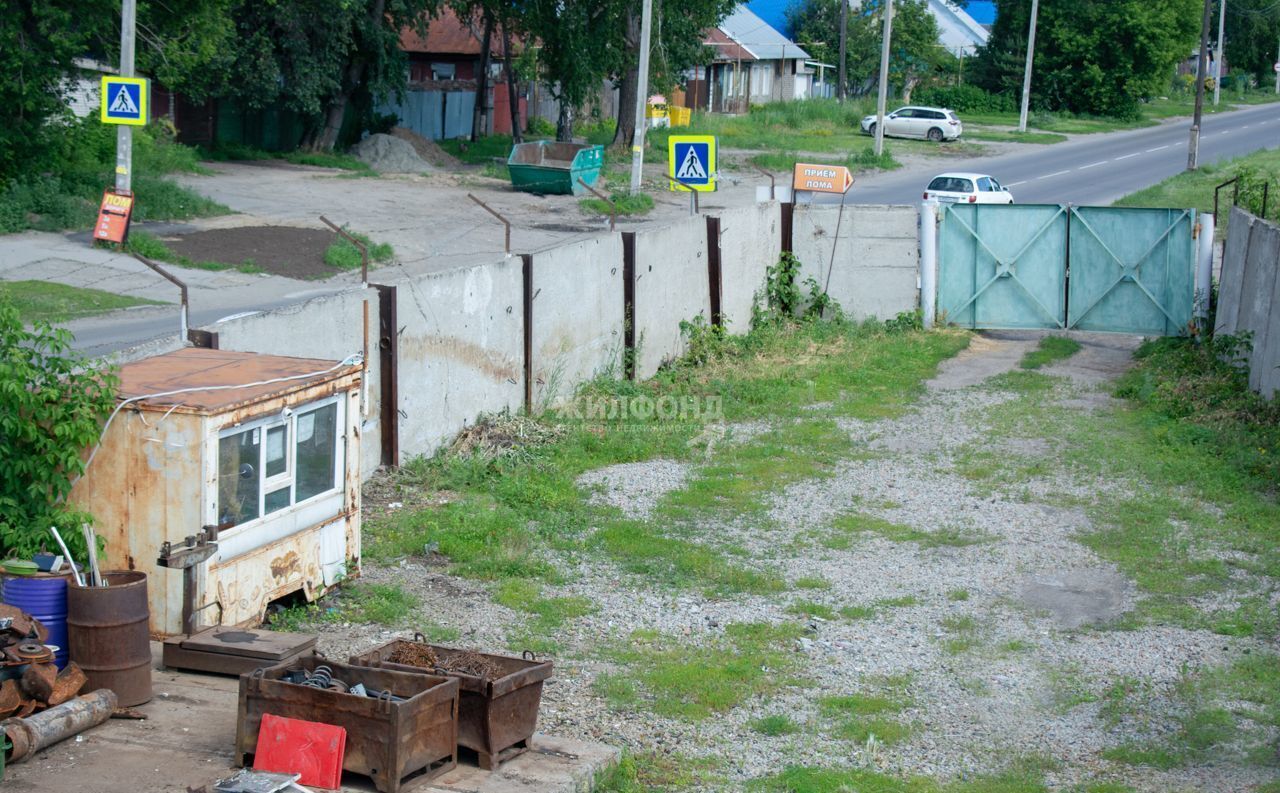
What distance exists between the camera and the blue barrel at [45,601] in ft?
23.3

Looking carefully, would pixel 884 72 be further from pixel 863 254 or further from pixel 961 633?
pixel 961 633

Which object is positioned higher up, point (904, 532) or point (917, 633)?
point (904, 532)

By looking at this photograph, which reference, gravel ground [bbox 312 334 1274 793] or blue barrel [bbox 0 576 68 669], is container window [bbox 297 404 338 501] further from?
blue barrel [bbox 0 576 68 669]

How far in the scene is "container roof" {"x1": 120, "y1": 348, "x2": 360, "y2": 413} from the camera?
310 inches

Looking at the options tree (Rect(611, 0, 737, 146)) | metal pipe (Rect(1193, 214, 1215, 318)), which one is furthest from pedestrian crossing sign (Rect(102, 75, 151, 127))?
tree (Rect(611, 0, 737, 146))

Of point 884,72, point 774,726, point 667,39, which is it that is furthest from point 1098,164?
point 774,726

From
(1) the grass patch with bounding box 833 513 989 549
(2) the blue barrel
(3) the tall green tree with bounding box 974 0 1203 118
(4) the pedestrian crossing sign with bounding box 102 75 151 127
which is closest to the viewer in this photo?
(2) the blue barrel

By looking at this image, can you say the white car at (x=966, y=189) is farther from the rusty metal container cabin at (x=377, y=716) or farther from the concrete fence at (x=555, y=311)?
the rusty metal container cabin at (x=377, y=716)

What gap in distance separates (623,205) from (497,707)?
26.8 meters

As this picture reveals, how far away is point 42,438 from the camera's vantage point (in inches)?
300

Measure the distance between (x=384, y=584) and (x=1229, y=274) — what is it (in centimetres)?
1375

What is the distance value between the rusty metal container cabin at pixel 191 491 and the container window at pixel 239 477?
0.25ft

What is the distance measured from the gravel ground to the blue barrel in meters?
1.73

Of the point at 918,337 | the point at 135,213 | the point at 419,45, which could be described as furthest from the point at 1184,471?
the point at 419,45
